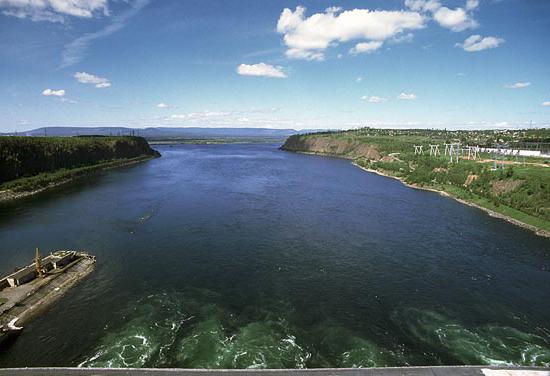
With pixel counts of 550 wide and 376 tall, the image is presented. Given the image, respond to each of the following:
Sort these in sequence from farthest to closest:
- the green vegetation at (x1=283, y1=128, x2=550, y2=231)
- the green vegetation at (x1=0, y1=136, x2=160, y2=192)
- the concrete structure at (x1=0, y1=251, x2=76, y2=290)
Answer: the green vegetation at (x1=0, y1=136, x2=160, y2=192) < the green vegetation at (x1=283, y1=128, x2=550, y2=231) < the concrete structure at (x1=0, y1=251, x2=76, y2=290)

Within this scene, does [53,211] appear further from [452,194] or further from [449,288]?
[452,194]

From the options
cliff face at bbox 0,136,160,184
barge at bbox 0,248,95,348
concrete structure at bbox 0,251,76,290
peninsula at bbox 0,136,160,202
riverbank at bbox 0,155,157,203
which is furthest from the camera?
cliff face at bbox 0,136,160,184

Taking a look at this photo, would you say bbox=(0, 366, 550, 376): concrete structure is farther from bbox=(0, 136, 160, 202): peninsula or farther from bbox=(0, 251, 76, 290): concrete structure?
bbox=(0, 136, 160, 202): peninsula

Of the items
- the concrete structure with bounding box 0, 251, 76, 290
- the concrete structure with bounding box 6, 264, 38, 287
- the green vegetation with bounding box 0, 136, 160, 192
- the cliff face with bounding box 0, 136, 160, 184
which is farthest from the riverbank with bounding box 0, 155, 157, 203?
the concrete structure with bounding box 6, 264, 38, 287

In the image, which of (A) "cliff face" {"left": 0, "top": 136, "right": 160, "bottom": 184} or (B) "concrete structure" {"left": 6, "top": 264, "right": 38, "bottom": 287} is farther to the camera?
(A) "cliff face" {"left": 0, "top": 136, "right": 160, "bottom": 184}

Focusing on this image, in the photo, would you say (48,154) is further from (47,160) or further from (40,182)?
(40,182)

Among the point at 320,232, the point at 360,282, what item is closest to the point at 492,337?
the point at 360,282

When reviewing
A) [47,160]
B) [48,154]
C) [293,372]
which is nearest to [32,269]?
[293,372]

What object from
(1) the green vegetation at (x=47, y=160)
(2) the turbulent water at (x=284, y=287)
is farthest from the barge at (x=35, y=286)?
(1) the green vegetation at (x=47, y=160)
